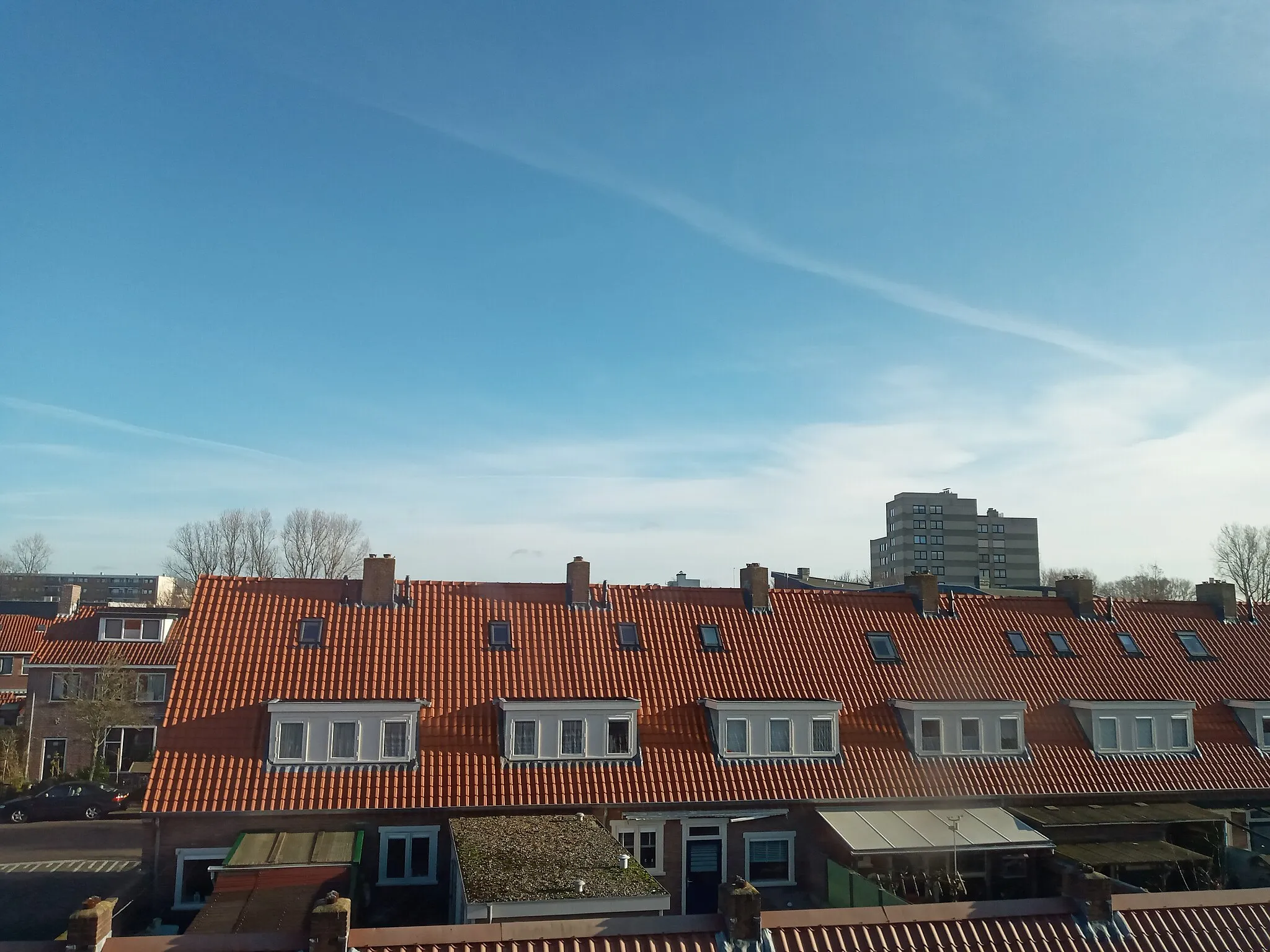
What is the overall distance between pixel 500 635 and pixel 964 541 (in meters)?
120

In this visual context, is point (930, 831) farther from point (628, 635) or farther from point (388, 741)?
point (388, 741)

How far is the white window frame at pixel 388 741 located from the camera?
Answer: 906 inches

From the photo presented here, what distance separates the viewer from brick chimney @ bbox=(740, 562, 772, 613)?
29484mm

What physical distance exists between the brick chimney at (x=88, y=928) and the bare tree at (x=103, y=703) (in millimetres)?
32542

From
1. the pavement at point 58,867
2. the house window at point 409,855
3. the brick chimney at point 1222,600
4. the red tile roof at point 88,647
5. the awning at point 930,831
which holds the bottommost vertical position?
the pavement at point 58,867

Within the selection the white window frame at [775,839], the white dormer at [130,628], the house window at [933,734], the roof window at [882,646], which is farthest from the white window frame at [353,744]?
the white dormer at [130,628]

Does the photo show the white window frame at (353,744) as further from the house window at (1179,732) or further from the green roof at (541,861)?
the house window at (1179,732)

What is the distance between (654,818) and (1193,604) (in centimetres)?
2243

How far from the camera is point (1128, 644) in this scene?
30.7 meters

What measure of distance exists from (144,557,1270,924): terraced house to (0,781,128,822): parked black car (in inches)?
602

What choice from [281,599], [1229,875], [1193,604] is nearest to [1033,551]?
[1193,604]

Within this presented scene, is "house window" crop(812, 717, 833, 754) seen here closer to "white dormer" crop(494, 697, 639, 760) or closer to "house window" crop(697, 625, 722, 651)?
"house window" crop(697, 625, 722, 651)

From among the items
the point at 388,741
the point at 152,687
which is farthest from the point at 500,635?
the point at 152,687

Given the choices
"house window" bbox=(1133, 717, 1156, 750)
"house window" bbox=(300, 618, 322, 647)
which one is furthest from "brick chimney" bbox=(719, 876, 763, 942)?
"house window" bbox=(1133, 717, 1156, 750)
